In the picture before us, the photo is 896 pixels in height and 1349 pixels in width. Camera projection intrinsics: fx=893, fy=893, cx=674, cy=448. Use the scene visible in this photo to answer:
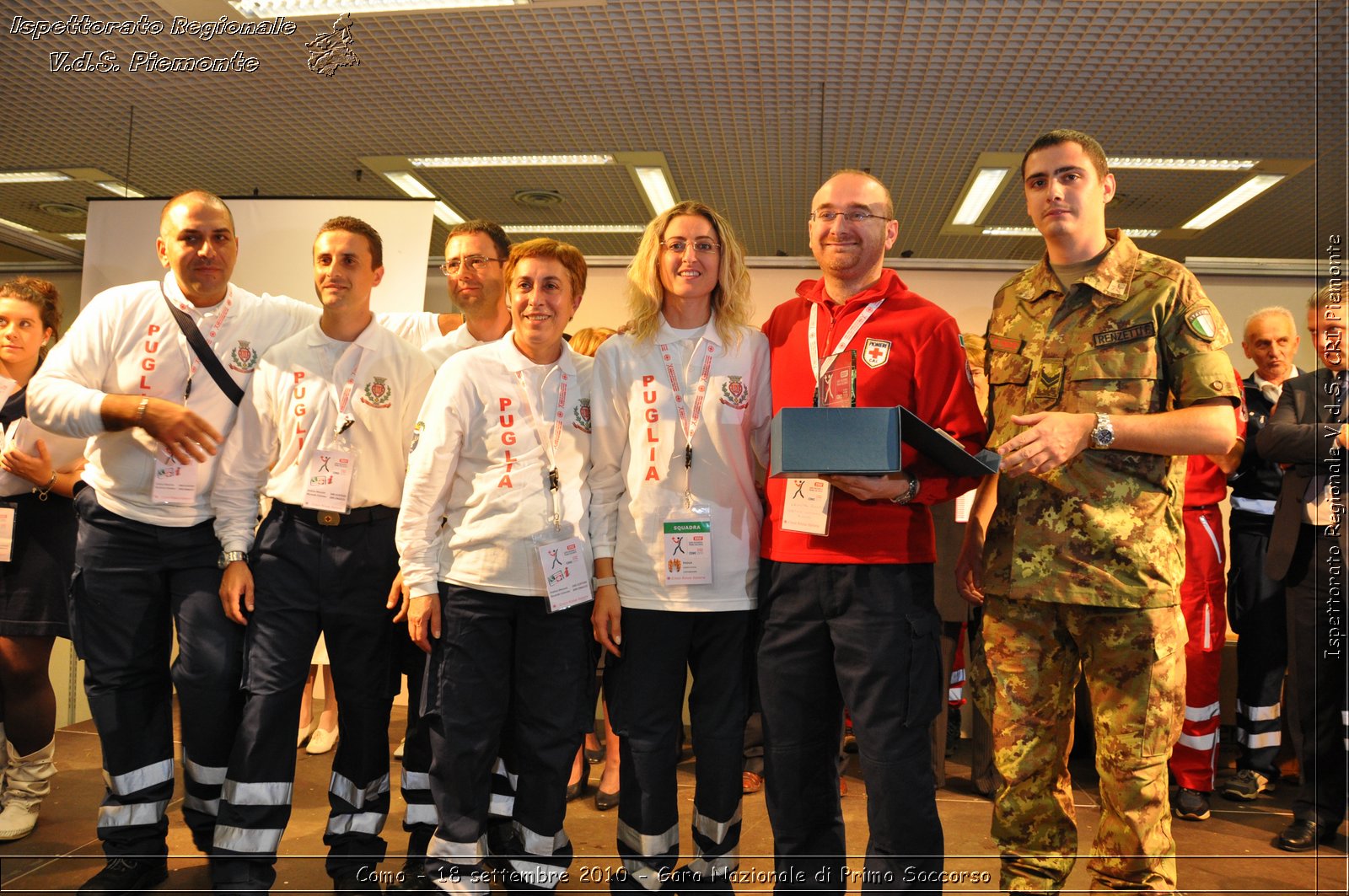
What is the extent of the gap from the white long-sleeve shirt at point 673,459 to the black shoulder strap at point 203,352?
1131mm

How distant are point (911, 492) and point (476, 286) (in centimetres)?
171

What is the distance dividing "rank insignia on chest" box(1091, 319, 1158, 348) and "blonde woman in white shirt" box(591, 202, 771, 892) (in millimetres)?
853

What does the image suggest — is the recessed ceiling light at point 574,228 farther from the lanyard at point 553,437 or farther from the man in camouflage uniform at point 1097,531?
the man in camouflage uniform at point 1097,531

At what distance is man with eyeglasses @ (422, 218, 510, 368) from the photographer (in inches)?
122

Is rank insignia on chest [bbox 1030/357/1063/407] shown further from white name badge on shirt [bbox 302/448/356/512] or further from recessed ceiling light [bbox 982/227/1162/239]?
recessed ceiling light [bbox 982/227/1162/239]

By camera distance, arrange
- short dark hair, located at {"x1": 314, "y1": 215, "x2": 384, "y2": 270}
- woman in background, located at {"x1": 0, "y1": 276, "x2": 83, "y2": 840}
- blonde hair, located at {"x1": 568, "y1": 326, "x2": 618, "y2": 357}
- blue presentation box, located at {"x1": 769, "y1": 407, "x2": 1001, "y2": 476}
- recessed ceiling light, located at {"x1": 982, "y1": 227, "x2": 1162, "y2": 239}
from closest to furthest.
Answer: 1. blue presentation box, located at {"x1": 769, "y1": 407, "x2": 1001, "y2": 476}
2. short dark hair, located at {"x1": 314, "y1": 215, "x2": 384, "y2": 270}
3. woman in background, located at {"x1": 0, "y1": 276, "x2": 83, "y2": 840}
4. blonde hair, located at {"x1": 568, "y1": 326, "x2": 618, "y2": 357}
5. recessed ceiling light, located at {"x1": 982, "y1": 227, "x2": 1162, "y2": 239}

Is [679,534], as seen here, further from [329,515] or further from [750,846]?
[750,846]

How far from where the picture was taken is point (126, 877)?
8.23 feet

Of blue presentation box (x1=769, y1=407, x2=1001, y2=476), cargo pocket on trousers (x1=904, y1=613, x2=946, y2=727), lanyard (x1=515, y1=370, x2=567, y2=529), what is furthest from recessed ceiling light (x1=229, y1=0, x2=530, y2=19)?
cargo pocket on trousers (x1=904, y1=613, x2=946, y2=727)

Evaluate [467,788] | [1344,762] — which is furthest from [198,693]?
[1344,762]

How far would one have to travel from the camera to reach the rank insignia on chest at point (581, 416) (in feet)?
8.34

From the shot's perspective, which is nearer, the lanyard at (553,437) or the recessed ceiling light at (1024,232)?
the lanyard at (553,437)

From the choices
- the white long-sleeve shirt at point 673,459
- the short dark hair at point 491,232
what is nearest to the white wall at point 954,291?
the short dark hair at point 491,232

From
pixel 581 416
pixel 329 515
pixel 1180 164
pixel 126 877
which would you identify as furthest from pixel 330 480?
pixel 1180 164
